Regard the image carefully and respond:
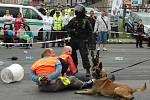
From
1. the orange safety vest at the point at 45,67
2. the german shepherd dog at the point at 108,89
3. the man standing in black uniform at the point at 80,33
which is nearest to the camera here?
the german shepherd dog at the point at 108,89

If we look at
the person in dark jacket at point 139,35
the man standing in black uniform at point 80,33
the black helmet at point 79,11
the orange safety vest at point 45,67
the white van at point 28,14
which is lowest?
the person in dark jacket at point 139,35

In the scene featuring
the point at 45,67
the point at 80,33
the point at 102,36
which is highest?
the point at 80,33

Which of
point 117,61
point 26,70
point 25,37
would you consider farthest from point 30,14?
point 26,70

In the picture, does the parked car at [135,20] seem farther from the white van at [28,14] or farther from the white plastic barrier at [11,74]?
the white plastic barrier at [11,74]

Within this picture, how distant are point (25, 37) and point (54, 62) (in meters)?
13.3

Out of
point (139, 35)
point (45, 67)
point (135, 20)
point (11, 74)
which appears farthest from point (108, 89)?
point (135, 20)

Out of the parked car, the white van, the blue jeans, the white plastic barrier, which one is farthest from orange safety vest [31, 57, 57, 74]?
the parked car

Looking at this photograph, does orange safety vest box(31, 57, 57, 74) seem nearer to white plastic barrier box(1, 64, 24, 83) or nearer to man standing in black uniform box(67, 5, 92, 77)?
white plastic barrier box(1, 64, 24, 83)

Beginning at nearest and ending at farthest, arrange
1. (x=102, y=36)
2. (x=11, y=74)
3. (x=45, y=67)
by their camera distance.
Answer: (x=45, y=67) < (x=11, y=74) < (x=102, y=36)

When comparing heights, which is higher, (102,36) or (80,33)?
(80,33)

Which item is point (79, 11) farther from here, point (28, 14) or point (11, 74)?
point (28, 14)

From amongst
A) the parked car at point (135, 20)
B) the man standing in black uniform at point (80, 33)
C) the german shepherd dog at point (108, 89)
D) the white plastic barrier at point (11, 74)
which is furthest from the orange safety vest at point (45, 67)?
the parked car at point (135, 20)

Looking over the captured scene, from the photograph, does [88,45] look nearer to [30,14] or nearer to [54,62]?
[54,62]

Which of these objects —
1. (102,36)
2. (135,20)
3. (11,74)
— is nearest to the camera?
(11,74)
